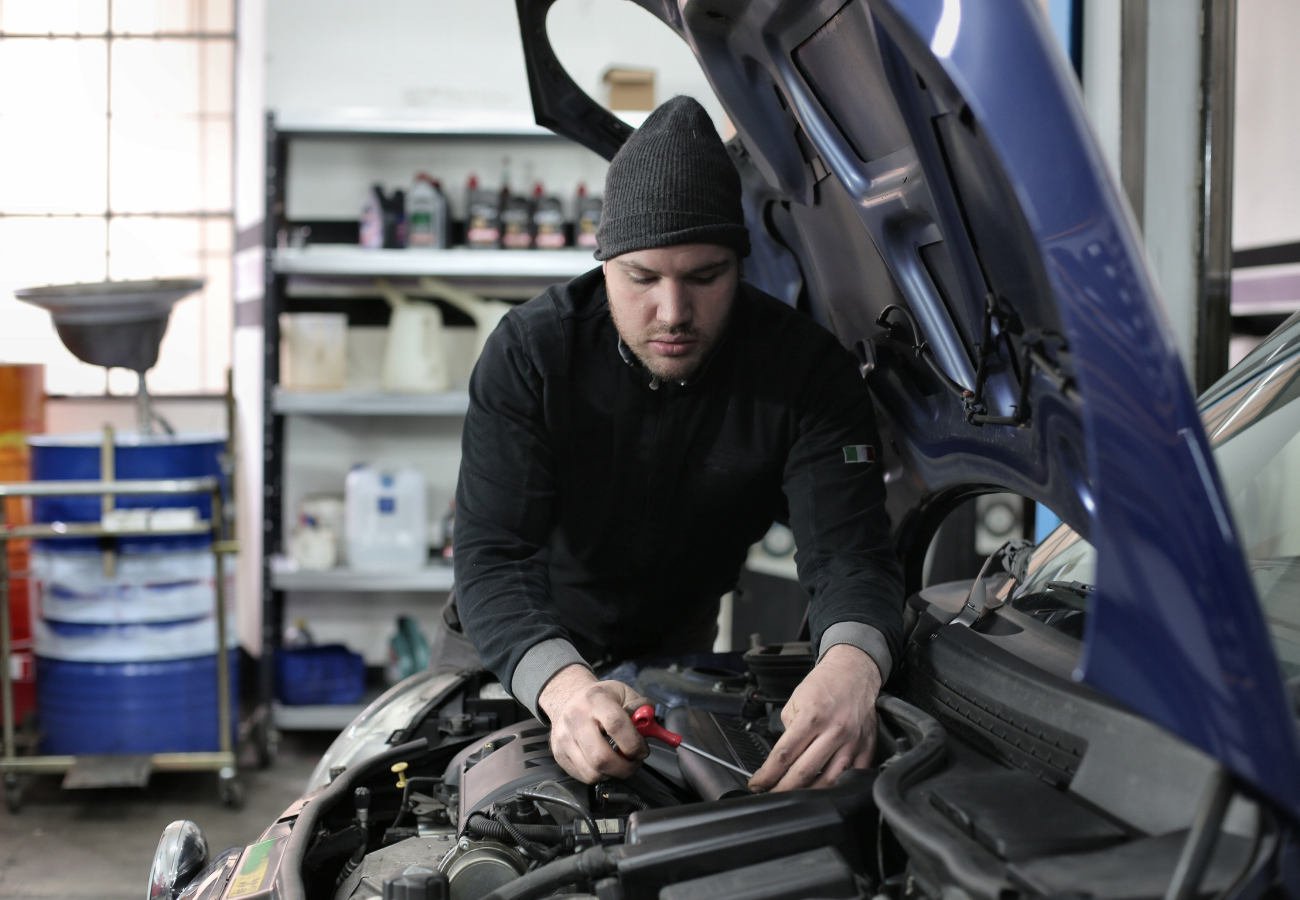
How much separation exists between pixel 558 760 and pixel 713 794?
0.17 m

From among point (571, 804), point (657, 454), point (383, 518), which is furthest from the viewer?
point (383, 518)

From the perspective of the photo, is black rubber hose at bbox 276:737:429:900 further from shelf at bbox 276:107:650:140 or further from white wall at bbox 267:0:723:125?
white wall at bbox 267:0:723:125

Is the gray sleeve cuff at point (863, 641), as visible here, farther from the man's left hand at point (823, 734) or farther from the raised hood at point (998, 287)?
the raised hood at point (998, 287)

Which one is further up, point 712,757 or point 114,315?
point 114,315

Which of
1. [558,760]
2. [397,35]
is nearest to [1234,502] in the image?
[558,760]

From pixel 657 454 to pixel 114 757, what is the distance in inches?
99.3

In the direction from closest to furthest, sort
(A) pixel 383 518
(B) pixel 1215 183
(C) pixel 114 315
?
(B) pixel 1215 183, (C) pixel 114 315, (A) pixel 383 518

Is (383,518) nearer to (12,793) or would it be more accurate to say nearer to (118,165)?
(12,793)

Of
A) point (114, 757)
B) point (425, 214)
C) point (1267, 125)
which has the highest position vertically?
point (1267, 125)

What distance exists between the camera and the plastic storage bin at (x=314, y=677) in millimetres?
3865

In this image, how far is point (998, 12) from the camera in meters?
0.73

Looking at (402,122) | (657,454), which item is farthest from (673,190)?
(402,122)

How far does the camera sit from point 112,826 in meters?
3.07

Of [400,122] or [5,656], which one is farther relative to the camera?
[400,122]
